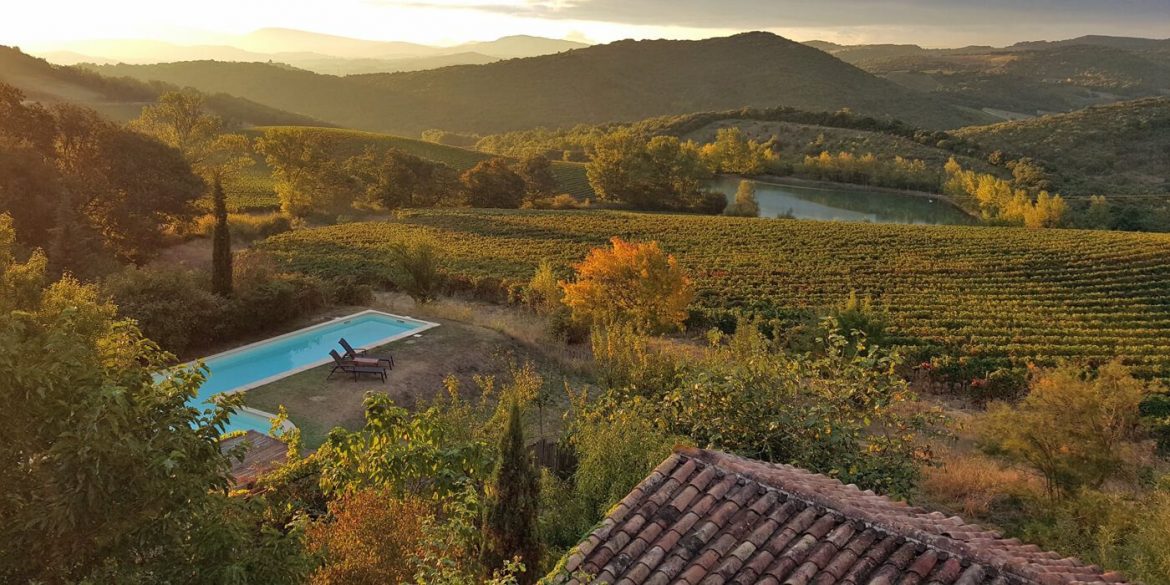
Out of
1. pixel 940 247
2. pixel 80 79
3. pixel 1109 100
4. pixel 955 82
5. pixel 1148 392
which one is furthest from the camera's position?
pixel 955 82

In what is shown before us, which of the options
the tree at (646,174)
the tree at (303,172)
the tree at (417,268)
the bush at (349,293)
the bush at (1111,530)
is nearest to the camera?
the bush at (1111,530)

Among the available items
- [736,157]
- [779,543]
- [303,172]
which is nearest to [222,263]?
[779,543]

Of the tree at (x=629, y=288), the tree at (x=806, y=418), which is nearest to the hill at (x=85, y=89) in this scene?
the tree at (x=629, y=288)

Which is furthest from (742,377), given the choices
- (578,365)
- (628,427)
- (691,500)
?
(578,365)

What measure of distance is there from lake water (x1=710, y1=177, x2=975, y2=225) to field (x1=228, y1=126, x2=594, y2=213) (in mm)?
19194

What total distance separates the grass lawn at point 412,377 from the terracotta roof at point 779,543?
751 cm

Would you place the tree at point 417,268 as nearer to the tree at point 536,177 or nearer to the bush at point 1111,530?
the bush at point 1111,530

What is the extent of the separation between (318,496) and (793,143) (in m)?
108

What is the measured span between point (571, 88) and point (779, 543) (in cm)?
17686

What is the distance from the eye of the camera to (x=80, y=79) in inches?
3553

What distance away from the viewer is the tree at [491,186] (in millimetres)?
66000

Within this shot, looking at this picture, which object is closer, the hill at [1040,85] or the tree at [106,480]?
the tree at [106,480]

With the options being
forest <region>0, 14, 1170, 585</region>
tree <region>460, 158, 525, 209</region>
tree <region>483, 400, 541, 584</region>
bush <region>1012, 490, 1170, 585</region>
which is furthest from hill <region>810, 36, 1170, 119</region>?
tree <region>483, 400, 541, 584</region>

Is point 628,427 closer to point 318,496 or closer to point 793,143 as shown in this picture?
point 318,496
